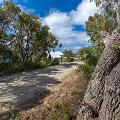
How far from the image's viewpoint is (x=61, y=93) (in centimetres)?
1675

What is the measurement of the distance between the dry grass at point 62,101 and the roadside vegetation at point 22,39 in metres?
8.14

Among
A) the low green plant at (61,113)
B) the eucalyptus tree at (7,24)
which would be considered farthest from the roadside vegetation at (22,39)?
the low green plant at (61,113)

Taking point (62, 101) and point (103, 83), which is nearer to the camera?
point (103, 83)

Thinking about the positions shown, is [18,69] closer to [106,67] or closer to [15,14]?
[15,14]

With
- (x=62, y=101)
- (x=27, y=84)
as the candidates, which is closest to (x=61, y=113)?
(x=62, y=101)

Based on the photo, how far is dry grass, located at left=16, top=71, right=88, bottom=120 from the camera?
14.4m

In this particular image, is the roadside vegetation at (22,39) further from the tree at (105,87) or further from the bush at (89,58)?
the tree at (105,87)

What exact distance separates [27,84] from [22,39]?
11.1 metres

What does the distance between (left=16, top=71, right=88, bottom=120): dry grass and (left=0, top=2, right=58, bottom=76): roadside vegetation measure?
8.14m

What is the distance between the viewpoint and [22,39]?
30.0 meters

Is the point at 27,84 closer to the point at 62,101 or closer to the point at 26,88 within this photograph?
the point at 26,88

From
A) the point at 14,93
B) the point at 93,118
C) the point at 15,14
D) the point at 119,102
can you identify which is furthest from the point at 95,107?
the point at 15,14

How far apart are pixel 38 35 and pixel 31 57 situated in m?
2.02

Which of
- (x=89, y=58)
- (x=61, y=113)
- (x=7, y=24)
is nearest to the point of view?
(x=61, y=113)
